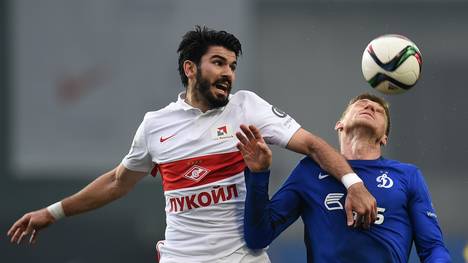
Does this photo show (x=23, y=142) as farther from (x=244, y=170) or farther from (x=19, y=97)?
(x=244, y=170)

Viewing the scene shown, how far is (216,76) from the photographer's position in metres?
5.84

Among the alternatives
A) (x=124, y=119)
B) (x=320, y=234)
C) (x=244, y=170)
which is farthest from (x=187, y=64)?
(x=124, y=119)

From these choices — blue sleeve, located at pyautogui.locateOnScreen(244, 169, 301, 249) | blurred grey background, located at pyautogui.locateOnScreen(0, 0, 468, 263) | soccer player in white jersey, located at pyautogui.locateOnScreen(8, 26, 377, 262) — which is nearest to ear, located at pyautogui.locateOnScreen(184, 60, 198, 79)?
soccer player in white jersey, located at pyautogui.locateOnScreen(8, 26, 377, 262)

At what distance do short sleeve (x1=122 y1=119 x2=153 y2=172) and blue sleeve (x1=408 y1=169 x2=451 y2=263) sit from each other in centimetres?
139

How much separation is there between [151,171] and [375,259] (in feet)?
4.40

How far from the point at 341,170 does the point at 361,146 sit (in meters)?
0.29

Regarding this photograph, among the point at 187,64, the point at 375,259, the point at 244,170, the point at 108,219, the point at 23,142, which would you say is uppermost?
the point at 187,64

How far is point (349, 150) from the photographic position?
5746 millimetres

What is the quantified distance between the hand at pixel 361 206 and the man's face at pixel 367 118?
396mm

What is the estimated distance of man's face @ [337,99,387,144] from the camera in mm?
5660

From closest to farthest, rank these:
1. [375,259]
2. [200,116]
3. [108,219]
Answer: [375,259]
[200,116]
[108,219]

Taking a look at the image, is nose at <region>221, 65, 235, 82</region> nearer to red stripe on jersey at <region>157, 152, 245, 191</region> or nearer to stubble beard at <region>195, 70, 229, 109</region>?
stubble beard at <region>195, 70, 229, 109</region>

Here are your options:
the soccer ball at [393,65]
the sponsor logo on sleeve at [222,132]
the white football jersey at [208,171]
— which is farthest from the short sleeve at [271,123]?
the soccer ball at [393,65]

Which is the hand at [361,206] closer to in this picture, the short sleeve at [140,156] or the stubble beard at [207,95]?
the stubble beard at [207,95]
